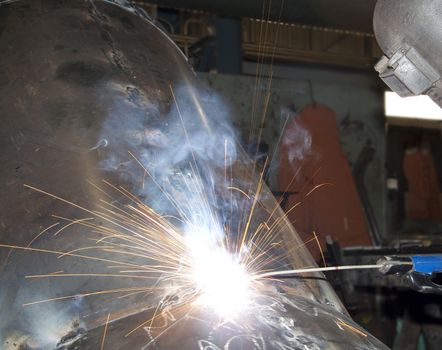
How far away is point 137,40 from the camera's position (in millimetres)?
2117

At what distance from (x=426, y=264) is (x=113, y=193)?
1016 millimetres

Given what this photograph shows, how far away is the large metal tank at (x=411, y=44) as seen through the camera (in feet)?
5.25

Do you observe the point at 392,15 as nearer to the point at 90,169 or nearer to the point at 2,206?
the point at 90,169

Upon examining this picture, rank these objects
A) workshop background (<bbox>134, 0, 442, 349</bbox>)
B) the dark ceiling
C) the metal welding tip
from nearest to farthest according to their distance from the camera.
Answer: the metal welding tip < the dark ceiling < workshop background (<bbox>134, 0, 442, 349</bbox>)

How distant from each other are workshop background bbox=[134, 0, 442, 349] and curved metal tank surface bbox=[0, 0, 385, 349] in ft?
5.37

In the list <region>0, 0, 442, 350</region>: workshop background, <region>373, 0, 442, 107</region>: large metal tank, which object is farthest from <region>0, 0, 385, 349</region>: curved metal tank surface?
<region>373, 0, 442, 107</region>: large metal tank


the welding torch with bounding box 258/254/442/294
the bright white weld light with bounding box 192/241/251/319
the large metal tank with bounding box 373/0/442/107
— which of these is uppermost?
the large metal tank with bounding box 373/0/442/107

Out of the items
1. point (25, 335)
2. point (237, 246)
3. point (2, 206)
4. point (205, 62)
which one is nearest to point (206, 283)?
point (237, 246)

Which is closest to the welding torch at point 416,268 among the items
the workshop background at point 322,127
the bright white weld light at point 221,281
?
the bright white weld light at point 221,281

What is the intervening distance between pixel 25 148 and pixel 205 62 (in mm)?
3337

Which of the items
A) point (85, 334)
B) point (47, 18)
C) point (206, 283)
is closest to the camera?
point (85, 334)

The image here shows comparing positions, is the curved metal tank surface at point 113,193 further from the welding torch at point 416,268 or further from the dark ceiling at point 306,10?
the dark ceiling at point 306,10

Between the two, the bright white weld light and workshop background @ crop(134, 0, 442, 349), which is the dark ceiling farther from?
the bright white weld light

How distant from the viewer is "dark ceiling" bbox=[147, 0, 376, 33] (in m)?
3.34
